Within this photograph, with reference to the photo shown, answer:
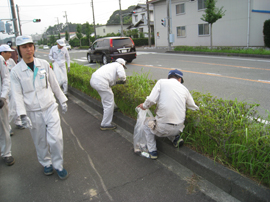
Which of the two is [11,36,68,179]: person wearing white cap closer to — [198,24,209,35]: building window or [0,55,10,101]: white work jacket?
[0,55,10,101]: white work jacket

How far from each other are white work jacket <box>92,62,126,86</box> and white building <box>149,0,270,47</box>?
63.1 feet

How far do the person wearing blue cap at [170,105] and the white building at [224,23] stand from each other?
20.1 metres

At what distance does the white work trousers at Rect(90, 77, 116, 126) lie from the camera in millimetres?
4898

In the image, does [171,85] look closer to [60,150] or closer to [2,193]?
[60,150]

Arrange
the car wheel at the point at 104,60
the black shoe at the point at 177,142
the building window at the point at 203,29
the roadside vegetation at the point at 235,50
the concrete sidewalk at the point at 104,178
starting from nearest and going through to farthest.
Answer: the concrete sidewalk at the point at 104,178
the black shoe at the point at 177,142
the car wheel at the point at 104,60
the roadside vegetation at the point at 235,50
the building window at the point at 203,29

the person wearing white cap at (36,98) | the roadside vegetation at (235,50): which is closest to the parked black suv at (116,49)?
the roadside vegetation at (235,50)

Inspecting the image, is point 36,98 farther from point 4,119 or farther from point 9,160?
point 9,160

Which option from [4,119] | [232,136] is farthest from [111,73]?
[232,136]

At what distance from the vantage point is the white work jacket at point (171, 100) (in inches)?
132

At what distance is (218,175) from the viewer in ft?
9.46

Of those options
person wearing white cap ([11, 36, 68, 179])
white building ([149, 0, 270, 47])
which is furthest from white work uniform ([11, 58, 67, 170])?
white building ([149, 0, 270, 47])

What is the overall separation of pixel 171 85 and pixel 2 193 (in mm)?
2734

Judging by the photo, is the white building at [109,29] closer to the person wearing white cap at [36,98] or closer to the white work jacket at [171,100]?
the person wearing white cap at [36,98]

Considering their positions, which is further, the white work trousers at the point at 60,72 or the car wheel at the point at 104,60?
the car wheel at the point at 104,60
